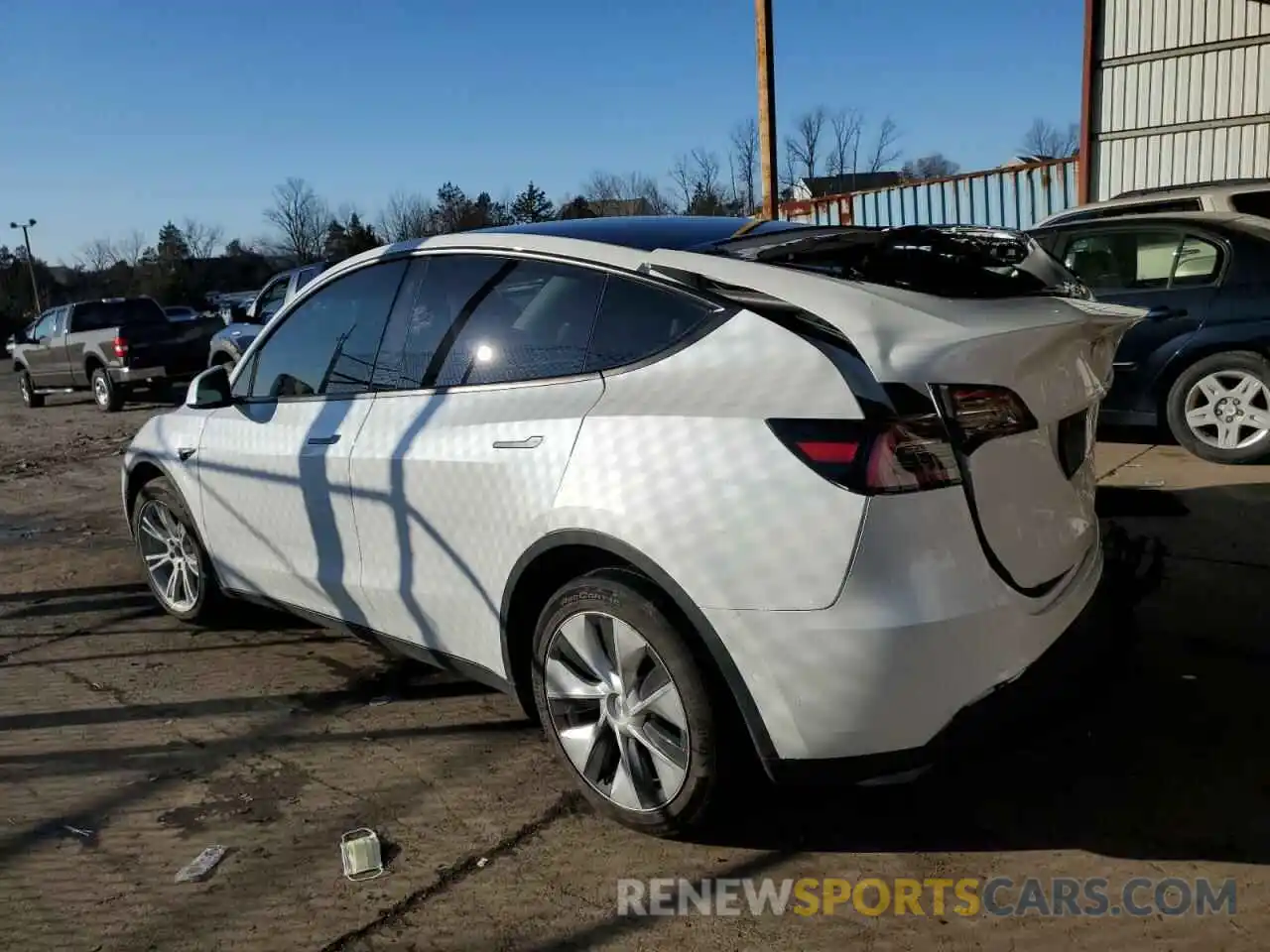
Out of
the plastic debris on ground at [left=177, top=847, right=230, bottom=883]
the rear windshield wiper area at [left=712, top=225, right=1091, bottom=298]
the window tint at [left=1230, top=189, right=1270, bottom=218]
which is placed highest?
the window tint at [left=1230, top=189, right=1270, bottom=218]

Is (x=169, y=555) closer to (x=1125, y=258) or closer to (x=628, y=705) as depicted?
(x=628, y=705)

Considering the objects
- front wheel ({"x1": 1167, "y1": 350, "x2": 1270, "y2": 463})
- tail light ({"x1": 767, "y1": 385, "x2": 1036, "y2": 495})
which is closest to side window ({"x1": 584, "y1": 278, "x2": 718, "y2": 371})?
tail light ({"x1": 767, "y1": 385, "x2": 1036, "y2": 495})

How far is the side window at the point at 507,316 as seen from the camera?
10.2ft

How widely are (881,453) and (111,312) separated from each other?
18.4 meters

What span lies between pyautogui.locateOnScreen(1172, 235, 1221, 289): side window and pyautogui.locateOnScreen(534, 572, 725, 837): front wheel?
18.6ft

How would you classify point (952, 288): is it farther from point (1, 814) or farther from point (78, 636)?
point (78, 636)

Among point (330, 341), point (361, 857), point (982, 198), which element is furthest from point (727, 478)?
point (982, 198)

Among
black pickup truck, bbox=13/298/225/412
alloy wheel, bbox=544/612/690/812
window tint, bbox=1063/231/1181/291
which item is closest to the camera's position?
alloy wheel, bbox=544/612/690/812

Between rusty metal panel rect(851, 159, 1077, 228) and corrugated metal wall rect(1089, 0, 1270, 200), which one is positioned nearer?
corrugated metal wall rect(1089, 0, 1270, 200)

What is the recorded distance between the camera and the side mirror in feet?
14.8

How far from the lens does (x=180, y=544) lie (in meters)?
4.98

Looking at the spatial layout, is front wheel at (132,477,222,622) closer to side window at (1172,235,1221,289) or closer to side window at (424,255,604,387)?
side window at (424,255,604,387)

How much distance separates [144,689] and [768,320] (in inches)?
127

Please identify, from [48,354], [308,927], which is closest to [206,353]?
[48,354]
